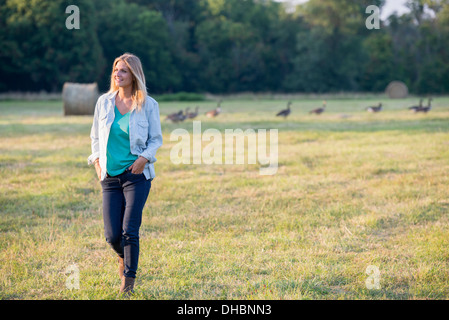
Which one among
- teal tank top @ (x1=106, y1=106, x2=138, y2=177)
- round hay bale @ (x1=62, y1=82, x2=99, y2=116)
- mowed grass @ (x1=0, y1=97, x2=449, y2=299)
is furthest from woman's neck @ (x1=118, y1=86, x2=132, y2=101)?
round hay bale @ (x1=62, y1=82, x2=99, y2=116)

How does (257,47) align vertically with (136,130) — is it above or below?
above

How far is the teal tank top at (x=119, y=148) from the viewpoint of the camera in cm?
398

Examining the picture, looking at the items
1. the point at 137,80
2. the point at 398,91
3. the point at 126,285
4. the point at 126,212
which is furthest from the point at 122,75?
the point at 398,91

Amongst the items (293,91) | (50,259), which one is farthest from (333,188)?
(293,91)

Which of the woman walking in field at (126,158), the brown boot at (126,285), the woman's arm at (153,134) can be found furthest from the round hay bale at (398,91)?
the brown boot at (126,285)

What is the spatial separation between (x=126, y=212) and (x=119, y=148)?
0.56 m

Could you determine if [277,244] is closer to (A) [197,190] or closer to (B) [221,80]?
(A) [197,190]

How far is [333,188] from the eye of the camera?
8.20 metres

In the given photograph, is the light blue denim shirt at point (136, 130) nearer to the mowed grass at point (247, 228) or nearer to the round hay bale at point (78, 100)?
the mowed grass at point (247, 228)

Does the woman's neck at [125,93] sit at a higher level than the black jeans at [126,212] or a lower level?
higher

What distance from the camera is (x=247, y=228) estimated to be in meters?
6.09

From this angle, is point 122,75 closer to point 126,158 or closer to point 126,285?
point 126,158

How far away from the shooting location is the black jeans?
3.92 meters
